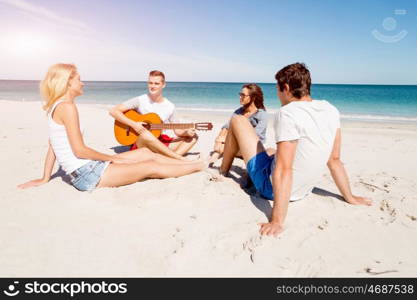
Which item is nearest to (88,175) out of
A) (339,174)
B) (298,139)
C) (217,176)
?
(217,176)

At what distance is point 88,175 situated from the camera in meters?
3.55

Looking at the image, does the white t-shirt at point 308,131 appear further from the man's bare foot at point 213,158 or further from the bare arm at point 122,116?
the bare arm at point 122,116

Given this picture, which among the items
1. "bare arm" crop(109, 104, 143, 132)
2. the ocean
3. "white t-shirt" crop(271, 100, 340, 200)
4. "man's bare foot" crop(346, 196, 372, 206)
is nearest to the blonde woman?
"bare arm" crop(109, 104, 143, 132)

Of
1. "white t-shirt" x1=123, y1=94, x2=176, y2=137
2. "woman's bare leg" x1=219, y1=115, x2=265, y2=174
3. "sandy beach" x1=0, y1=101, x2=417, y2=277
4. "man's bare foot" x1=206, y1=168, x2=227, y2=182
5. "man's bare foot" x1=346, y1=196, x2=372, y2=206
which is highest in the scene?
"white t-shirt" x1=123, y1=94, x2=176, y2=137

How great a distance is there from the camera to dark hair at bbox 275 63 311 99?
275cm

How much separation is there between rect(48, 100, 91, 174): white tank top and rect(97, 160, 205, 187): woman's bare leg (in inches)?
12.2

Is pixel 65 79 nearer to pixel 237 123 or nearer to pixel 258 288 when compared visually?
pixel 237 123

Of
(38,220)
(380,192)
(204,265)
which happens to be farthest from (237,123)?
(38,220)

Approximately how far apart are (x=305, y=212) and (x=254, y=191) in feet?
2.49

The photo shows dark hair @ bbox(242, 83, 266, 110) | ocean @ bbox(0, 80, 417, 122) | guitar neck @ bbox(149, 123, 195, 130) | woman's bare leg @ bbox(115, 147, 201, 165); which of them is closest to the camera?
woman's bare leg @ bbox(115, 147, 201, 165)

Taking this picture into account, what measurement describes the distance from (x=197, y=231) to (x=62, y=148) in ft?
5.76

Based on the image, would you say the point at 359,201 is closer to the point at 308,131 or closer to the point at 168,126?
the point at 308,131

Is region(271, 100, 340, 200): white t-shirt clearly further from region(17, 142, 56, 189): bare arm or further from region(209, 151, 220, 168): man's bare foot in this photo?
region(17, 142, 56, 189): bare arm

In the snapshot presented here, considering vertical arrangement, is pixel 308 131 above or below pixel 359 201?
above
